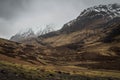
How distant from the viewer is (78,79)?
110 m

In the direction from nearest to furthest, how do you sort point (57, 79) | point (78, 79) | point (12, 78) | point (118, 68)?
1. point (12, 78)
2. point (57, 79)
3. point (78, 79)
4. point (118, 68)

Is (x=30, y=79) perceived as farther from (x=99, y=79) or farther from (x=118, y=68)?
(x=118, y=68)

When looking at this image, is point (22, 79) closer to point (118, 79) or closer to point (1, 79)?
point (1, 79)

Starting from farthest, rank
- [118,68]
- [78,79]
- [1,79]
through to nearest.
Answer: [118,68]
[78,79]
[1,79]

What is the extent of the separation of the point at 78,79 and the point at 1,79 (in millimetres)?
41727

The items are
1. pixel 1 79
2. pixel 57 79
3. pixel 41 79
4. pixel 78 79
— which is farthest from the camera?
pixel 78 79

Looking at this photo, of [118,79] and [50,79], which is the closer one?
[50,79]

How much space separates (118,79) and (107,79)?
7353 mm

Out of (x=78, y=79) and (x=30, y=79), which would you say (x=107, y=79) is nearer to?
(x=78, y=79)

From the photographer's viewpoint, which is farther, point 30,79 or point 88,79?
point 88,79

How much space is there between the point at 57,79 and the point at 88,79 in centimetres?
2222

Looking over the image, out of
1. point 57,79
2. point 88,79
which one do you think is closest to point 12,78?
point 57,79

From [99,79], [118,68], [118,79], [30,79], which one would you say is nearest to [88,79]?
[99,79]

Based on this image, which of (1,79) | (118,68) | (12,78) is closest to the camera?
(1,79)
